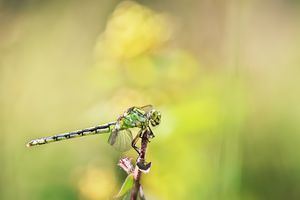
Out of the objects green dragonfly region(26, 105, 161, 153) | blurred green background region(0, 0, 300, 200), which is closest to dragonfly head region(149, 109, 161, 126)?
green dragonfly region(26, 105, 161, 153)

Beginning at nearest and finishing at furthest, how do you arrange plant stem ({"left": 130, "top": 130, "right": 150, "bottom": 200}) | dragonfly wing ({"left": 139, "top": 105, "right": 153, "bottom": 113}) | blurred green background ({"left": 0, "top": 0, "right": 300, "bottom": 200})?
plant stem ({"left": 130, "top": 130, "right": 150, "bottom": 200}) < dragonfly wing ({"left": 139, "top": 105, "right": 153, "bottom": 113}) < blurred green background ({"left": 0, "top": 0, "right": 300, "bottom": 200})

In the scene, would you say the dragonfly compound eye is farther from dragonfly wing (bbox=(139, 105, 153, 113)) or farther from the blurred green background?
the blurred green background

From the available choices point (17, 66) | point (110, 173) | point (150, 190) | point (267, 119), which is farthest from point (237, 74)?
point (17, 66)

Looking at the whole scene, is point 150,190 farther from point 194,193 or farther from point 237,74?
point 237,74

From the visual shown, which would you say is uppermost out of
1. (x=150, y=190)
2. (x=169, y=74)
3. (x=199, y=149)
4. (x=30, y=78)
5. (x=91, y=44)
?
(x=91, y=44)

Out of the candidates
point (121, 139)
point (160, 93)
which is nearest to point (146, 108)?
point (121, 139)
